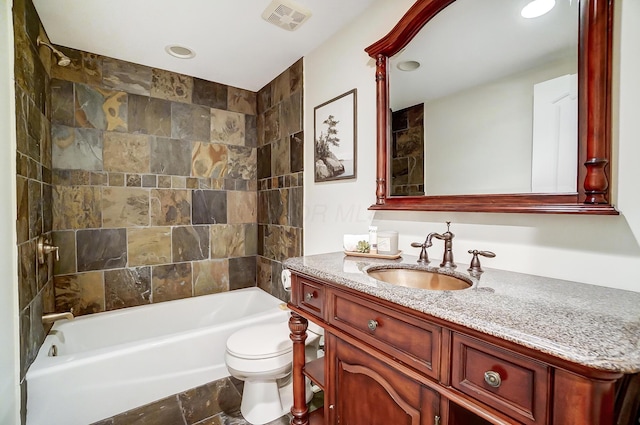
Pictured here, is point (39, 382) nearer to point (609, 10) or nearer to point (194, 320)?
point (194, 320)

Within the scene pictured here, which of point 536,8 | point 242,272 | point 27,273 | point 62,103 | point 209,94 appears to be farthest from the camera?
point 242,272

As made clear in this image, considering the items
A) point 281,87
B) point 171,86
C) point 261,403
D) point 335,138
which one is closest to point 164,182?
point 171,86

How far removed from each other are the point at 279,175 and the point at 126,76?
148 centimetres

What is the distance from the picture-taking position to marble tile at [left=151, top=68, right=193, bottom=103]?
248 cm

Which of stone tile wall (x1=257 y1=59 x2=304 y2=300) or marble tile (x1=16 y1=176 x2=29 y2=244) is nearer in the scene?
marble tile (x1=16 y1=176 x2=29 y2=244)

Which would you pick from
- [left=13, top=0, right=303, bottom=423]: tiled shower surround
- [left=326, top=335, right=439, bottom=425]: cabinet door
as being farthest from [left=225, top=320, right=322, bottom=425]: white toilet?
[left=13, top=0, right=303, bottom=423]: tiled shower surround

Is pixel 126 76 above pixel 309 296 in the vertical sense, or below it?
above

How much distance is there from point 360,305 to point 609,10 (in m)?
1.21

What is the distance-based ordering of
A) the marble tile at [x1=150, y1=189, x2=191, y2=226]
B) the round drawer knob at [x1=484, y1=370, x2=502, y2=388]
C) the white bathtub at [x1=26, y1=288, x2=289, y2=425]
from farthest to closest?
the marble tile at [x1=150, y1=189, x2=191, y2=226] → the white bathtub at [x1=26, y1=288, x2=289, y2=425] → the round drawer knob at [x1=484, y1=370, x2=502, y2=388]

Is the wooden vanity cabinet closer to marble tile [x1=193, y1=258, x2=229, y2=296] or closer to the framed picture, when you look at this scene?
the framed picture

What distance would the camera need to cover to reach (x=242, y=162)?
293 cm

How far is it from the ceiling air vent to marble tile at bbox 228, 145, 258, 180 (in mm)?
1317

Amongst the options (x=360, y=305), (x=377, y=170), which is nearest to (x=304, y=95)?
(x=377, y=170)

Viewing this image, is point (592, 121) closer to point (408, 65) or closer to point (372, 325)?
point (408, 65)
